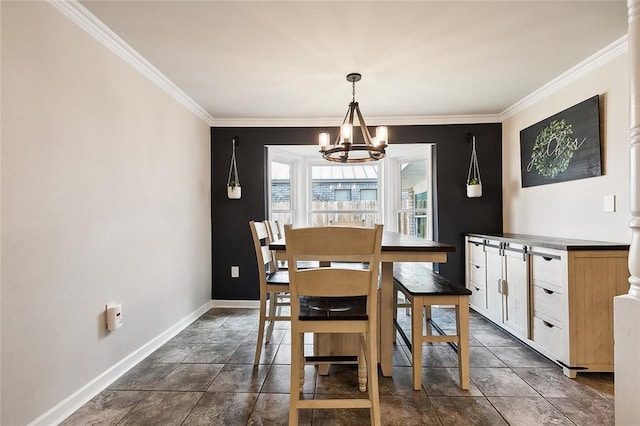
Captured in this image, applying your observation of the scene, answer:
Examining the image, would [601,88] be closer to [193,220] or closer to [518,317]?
[518,317]

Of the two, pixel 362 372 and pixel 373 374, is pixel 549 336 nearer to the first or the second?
pixel 362 372

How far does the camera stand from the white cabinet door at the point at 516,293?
8.34 feet

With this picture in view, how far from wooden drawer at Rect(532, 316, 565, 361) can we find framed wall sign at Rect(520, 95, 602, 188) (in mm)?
1172

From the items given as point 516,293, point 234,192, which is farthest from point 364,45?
point 516,293

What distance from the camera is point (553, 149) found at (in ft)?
9.36

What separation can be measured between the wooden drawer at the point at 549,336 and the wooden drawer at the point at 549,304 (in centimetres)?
4

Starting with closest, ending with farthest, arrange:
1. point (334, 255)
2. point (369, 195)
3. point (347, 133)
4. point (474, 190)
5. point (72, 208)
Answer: point (334, 255)
point (72, 208)
point (347, 133)
point (474, 190)
point (369, 195)

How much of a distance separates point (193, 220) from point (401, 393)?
253cm

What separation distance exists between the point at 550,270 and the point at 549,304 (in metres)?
0.25

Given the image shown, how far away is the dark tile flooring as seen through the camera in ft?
5.58

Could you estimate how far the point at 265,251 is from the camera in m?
2.48

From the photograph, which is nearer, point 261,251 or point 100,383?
point 100,383

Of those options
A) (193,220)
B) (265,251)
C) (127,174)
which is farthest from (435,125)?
(127,174)

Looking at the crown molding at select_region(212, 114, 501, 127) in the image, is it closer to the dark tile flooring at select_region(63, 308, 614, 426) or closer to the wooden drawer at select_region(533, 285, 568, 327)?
the wooden drawer at select_region(533, 285, 568, 327)
